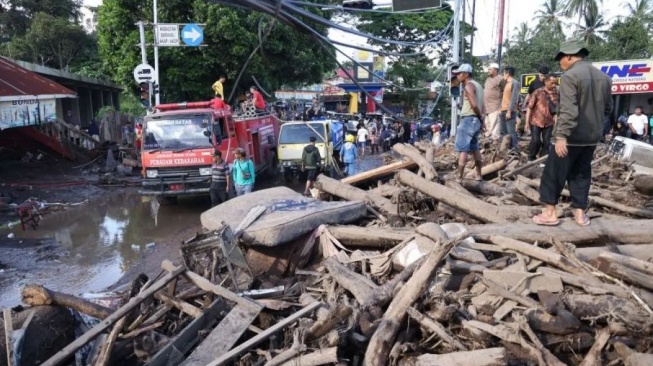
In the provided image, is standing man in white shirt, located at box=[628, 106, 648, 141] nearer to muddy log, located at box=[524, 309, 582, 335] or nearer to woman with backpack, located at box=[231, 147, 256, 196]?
woman with backpack, located at box=[231, 147, 256, 196]

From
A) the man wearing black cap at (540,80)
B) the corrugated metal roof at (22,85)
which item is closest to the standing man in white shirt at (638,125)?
the man wearing black cap at (540,80)

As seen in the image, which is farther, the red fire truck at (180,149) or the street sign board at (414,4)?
the red fire truck at (180,149)

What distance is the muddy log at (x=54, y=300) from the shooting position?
3.95 m

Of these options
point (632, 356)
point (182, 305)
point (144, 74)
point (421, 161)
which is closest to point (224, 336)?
point (182, 305)

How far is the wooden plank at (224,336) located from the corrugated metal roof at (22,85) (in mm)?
13082

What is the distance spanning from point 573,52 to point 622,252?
1.77 metres

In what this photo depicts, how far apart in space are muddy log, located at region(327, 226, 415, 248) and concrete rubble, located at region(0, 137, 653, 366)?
1 centimetres

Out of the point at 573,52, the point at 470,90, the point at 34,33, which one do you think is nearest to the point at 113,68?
the point at 34,33

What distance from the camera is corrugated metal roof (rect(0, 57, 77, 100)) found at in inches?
578

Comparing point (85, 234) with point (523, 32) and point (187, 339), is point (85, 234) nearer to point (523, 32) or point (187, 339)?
point (187, 339)

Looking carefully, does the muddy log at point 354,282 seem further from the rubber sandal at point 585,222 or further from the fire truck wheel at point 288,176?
the fire truck wheel at point 288,176

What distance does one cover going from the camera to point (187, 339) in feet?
12.8

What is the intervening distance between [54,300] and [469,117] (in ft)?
17.4

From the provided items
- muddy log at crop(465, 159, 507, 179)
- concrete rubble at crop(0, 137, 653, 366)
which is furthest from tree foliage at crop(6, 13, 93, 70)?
muddy log at crop(465, 159, 507, 179)
